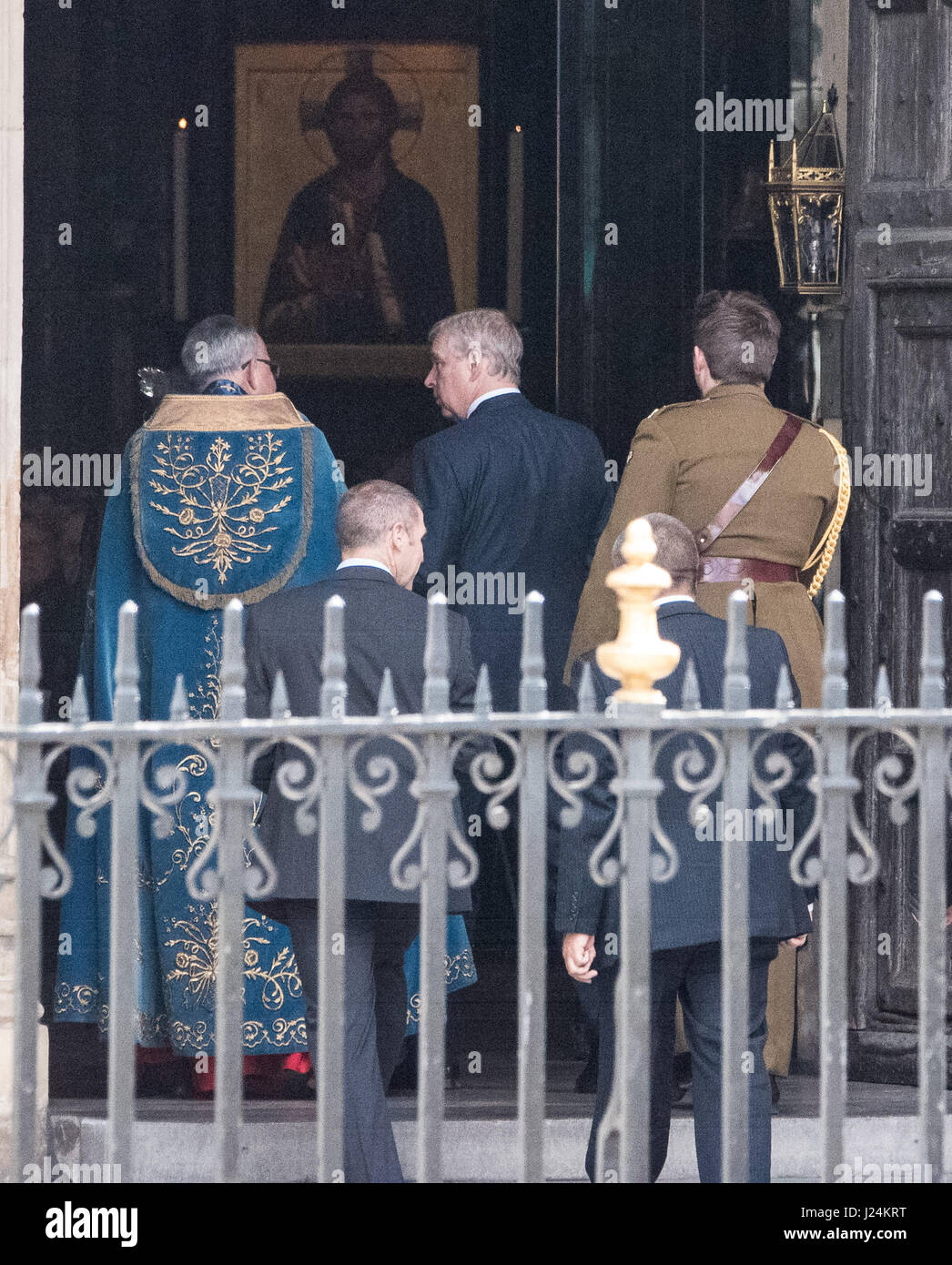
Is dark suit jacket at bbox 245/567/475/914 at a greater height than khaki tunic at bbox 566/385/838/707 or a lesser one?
lesser

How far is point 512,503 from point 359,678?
1.25 m

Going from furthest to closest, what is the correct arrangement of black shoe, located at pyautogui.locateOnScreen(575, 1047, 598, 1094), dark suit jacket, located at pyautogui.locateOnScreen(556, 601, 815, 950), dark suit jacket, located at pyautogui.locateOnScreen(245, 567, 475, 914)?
black shoe, located at pyautogui.locateOnScreen(575, 1047, 598, 1094) → dark suit jacket, located at pyautogui.locateOnScreen(245, 567, 475, 914) → dark suit jacket, located at pyautogui.locateOnScreen(556, 601, 815, 950)

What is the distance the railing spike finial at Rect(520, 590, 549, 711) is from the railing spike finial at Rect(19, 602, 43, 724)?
74cm

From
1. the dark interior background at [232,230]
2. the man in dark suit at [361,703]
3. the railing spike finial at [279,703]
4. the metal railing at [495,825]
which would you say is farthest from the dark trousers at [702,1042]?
the dark interior background at [232,230]

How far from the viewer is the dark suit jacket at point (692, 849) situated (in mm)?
4145

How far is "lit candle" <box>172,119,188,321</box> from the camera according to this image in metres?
7.38

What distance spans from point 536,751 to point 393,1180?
3.92 feet

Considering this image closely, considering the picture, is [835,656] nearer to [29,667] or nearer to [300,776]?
[300,776]

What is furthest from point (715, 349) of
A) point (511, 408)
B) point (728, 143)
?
point (728, 143)

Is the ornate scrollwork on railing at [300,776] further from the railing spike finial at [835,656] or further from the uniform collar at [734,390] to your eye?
the uniform collar at [734,390]

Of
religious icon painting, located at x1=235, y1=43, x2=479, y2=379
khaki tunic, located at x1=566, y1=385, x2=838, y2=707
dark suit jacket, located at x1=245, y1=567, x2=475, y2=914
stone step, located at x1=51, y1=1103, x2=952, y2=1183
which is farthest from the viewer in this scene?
religious icon painting, located at x1=235, y1=43, x2=479, y2=379

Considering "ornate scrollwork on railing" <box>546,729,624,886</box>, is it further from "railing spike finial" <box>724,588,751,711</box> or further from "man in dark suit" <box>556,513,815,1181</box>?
"man in dark suit" <box>556,513,815,1181</box>

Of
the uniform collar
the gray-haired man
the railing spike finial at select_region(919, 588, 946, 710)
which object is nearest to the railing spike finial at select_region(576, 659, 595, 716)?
the railing spike finial at select_region(919, 588, 946, 710)

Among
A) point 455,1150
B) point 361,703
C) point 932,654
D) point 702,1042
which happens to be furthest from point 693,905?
point 455,1150
